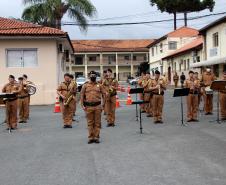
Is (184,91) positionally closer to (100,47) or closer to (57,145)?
(57,145)

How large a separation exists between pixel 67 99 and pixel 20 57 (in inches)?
507

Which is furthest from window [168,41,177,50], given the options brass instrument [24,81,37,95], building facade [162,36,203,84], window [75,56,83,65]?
brass instrument [24,81,37,95]

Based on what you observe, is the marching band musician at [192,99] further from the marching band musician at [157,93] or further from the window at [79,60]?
the window at [79,60]

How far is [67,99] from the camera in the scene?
650 inches

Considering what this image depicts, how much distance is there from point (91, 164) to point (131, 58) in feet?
262

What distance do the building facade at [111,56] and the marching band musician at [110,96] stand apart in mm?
70352

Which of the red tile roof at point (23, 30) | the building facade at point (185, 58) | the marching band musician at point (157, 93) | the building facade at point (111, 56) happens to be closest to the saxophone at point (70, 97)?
the marching band musician at point (157, 93)

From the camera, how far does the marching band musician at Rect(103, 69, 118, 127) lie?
662 inches

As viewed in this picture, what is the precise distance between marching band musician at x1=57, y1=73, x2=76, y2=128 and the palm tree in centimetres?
2362

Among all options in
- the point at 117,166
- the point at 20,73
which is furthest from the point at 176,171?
the point at 20,73

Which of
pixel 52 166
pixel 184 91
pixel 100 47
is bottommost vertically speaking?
pixel 52 166

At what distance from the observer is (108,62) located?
90.0m

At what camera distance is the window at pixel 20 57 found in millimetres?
28578

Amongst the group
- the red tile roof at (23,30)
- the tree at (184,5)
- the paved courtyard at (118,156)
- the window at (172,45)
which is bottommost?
the paved courtyard at (118,156)
